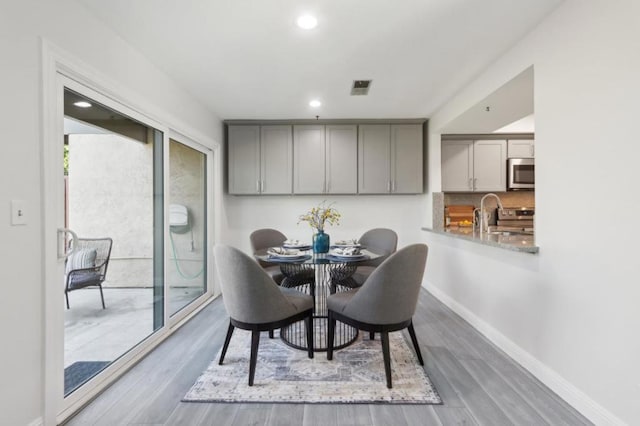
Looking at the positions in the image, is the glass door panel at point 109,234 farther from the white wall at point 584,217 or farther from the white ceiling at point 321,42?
the white wall at point 584,217

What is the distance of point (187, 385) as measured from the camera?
6.52ft

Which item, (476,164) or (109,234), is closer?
(109,234)

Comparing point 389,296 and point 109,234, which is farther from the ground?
point 109,234

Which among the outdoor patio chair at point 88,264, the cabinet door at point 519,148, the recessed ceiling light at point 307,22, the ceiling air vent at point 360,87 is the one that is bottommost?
the outdoor patio chair at point 88,264

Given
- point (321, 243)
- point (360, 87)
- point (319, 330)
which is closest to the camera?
point (321, 243)

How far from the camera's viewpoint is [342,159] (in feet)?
14.1

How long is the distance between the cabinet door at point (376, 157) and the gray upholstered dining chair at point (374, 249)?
102 centimetres

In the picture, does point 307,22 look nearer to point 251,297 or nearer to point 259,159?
point 251,297

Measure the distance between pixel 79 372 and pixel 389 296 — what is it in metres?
2.10

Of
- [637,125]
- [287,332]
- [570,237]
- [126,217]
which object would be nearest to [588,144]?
[637,125]

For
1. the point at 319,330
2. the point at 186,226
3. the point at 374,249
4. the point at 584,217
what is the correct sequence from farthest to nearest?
the point at 186,226 < the point at 374,249 < the point at 319,330 < the point at 584,217

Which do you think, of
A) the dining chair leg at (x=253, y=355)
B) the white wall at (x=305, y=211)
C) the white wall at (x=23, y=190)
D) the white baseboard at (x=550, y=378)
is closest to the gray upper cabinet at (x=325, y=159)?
the white wall at (x=305, y=211)

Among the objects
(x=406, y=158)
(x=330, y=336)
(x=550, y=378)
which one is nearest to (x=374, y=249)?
(x=330, y=336)

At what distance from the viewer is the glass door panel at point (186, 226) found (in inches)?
123
